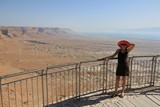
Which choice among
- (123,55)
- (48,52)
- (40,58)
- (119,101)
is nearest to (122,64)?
(123,55)

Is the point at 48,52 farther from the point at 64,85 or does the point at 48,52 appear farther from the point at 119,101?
the point at 119,101

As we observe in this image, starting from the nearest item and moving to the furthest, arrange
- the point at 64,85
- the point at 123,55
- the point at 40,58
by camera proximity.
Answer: the point at 123,55, the point at 64,85, the point at 40,58

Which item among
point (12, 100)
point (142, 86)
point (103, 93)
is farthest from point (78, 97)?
point (12, 100)

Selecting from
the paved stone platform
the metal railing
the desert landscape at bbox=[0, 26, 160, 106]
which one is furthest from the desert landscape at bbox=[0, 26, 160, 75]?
the paved stone platform

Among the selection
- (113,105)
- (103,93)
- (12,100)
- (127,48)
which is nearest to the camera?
(113,105)

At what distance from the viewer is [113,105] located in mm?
5504

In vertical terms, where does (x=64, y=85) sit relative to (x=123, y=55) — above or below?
below

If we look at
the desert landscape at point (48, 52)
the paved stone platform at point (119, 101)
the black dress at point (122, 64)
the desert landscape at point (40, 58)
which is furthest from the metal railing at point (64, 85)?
the desert landscape at point (48, 52)

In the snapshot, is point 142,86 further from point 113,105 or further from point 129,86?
point 113,105

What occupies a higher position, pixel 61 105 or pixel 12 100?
pixel 61 105

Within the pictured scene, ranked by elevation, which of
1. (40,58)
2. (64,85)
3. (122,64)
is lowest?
(40,58)

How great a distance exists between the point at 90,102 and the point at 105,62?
4.64 ft

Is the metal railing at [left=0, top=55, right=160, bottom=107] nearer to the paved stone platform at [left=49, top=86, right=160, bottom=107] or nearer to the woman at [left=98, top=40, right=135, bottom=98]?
the paved stone platform at [left=49, top=86, right=160, bottom=107]

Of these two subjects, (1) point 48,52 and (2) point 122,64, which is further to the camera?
(1) point 48,52
